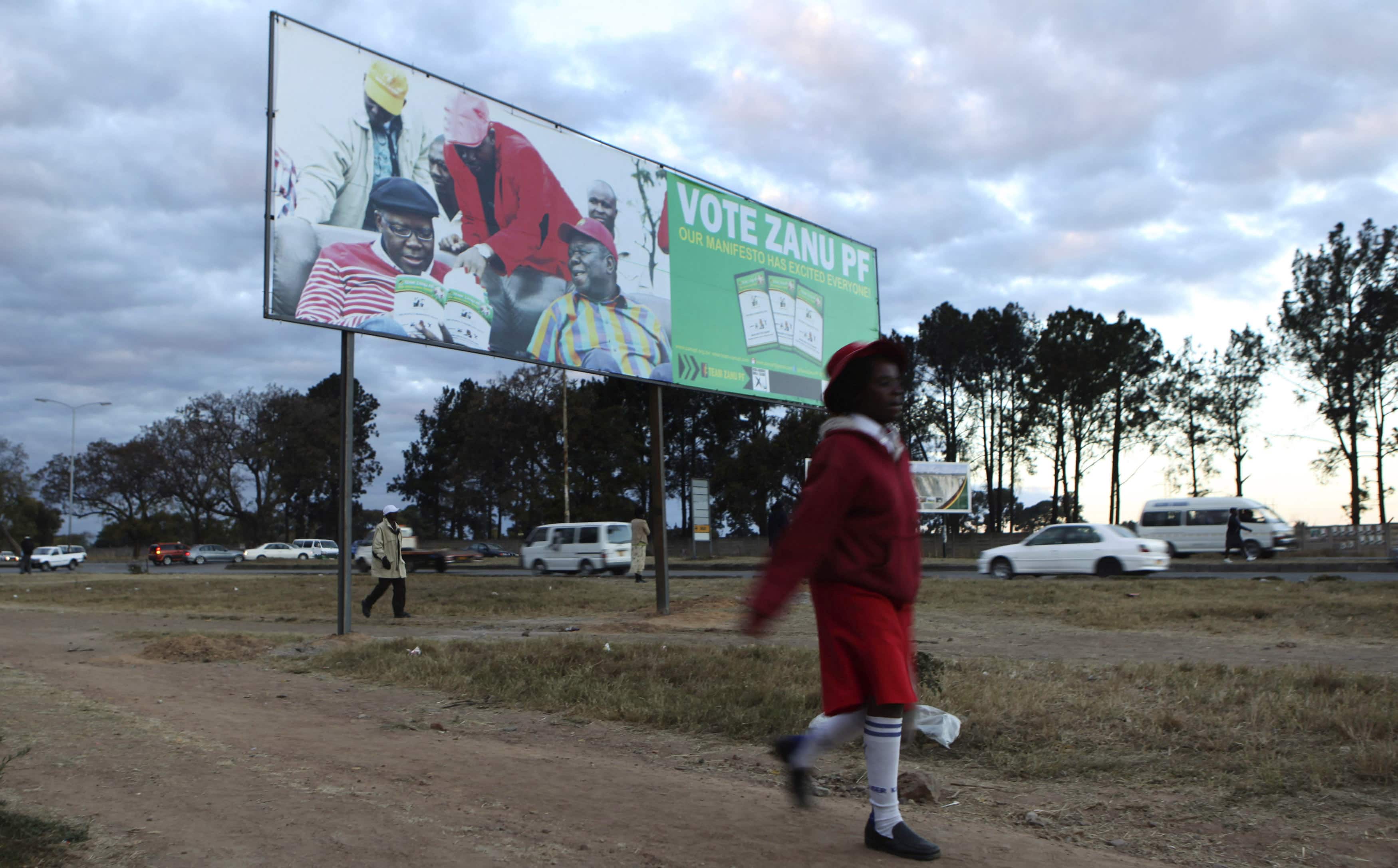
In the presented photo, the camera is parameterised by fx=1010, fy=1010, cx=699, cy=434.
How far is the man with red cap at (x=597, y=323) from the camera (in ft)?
41.9

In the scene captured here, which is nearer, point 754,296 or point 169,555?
point 754,296

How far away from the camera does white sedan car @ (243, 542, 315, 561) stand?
52.1 metres

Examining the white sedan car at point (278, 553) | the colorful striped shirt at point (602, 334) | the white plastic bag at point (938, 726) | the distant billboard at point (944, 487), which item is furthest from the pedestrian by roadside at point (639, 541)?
the white sedan car at point (278, 553)

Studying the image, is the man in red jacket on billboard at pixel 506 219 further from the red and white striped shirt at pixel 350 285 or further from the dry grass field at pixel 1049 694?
the dry grass field at pixel 1049 694

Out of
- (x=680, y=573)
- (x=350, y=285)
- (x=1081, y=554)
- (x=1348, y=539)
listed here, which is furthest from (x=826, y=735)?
(x=1348, y=539)

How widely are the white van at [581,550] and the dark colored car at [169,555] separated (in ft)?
97.1

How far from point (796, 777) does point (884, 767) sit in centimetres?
29

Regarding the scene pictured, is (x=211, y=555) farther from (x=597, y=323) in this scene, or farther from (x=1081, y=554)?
(x=597, y=323)

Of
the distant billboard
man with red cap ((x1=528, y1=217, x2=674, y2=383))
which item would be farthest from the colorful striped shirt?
the distant billboard

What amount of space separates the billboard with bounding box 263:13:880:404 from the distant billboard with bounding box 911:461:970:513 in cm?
2715

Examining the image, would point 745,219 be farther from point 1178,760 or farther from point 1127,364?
point 1127,364

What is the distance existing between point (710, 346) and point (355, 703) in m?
8.83

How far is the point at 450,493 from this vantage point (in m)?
82.8

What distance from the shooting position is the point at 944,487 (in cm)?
4362
